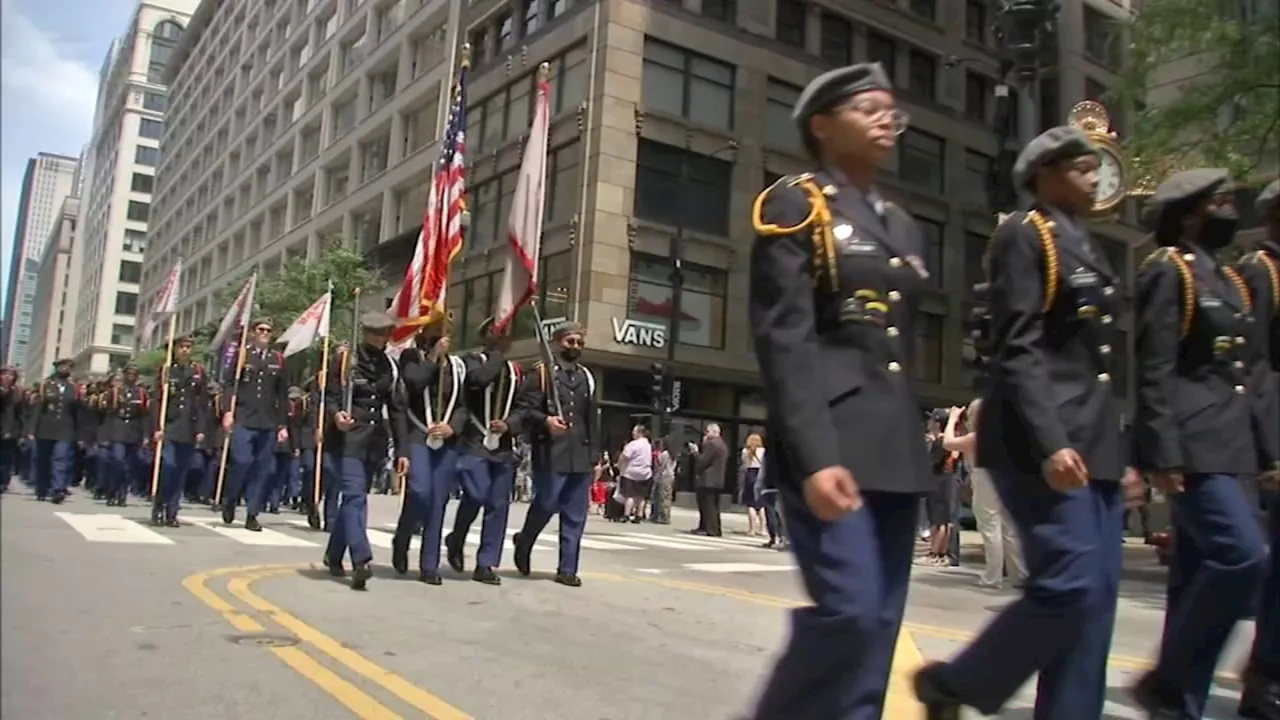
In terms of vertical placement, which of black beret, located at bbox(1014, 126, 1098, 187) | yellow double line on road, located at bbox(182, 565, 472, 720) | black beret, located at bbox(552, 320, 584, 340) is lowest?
yellow double line on road, located at bbox(182, 565, 472, 720)

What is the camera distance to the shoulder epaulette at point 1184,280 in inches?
164

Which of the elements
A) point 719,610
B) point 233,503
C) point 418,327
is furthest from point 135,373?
point 719,610

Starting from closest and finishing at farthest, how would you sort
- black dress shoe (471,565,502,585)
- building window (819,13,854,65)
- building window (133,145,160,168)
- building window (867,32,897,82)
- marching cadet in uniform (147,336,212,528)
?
building window (133,145,160,168) < black dress shoe (471,565,502,585) < marching cadet in uniform (147,336,212,528) < building window (819,13,854,65) < building window (867,32,897,82)

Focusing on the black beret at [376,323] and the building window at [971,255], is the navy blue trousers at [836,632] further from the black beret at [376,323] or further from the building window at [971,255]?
the building window at [971,255]

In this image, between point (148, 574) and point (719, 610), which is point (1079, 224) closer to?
point (719, 610)

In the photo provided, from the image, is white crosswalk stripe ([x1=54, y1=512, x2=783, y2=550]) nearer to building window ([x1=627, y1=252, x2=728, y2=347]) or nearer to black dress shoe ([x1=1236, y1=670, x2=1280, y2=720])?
black dress shoe ([x1=1236, y1=670, x2=1280, y2=720])

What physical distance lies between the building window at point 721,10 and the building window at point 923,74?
793 centimetres

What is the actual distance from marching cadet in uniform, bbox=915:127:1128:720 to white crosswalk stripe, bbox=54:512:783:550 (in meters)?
7.95

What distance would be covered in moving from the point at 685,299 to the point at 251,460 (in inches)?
888

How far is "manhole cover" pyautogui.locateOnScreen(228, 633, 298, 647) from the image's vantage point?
523 cm

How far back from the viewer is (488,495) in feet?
27.0

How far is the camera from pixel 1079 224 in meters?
3.69

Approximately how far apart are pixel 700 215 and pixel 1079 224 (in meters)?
30.6

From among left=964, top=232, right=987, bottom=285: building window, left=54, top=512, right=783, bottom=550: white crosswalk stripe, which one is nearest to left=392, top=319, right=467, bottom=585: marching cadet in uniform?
left=54, top=512, right=783, bottom=550: white crosswalk stripe
